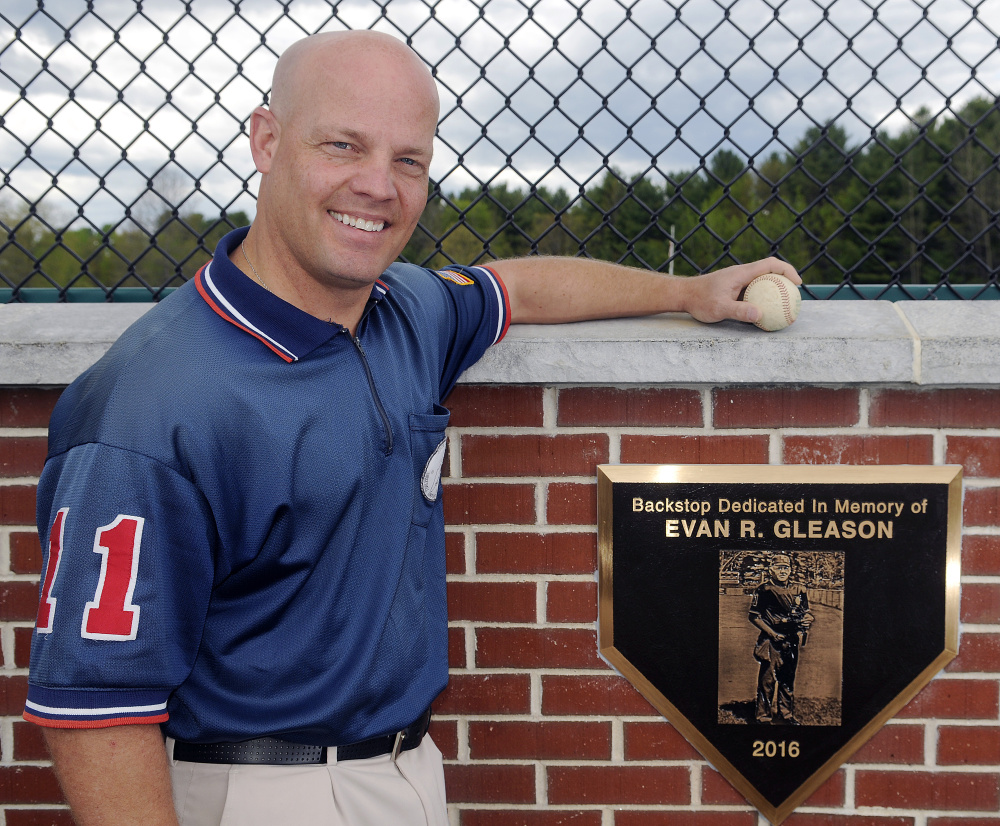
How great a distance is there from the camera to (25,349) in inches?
79.7

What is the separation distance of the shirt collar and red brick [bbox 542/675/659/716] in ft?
3.87

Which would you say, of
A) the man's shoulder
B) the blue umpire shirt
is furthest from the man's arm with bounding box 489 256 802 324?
the man's shoulder

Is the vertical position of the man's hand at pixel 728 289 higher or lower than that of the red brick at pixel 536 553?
higher

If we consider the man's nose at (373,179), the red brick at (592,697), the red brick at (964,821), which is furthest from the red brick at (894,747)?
the man's nose at (373,179)

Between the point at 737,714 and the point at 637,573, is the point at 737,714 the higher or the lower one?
the lower one

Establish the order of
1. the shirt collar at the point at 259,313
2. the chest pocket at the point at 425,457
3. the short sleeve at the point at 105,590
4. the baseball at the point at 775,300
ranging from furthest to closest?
1. the baseball at the point at 775,300
2. the chest pocket at the point at 425,457
3. the shirt collar at the point at 259,313
4. the short sleeve at the point at 105,590

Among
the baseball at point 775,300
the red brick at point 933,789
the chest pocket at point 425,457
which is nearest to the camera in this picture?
the chest pocket at point 425,457

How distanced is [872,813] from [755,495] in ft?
2.94

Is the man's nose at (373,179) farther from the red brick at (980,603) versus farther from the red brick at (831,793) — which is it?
the red brick at (831,793)

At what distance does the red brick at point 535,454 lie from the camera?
2.13 m

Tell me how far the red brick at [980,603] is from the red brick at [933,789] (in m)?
0.41

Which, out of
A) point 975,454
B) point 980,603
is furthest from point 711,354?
point 980,603

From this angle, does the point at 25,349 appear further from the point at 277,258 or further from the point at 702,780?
the point at 702,780

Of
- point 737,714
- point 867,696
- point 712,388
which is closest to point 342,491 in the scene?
point 712,388
